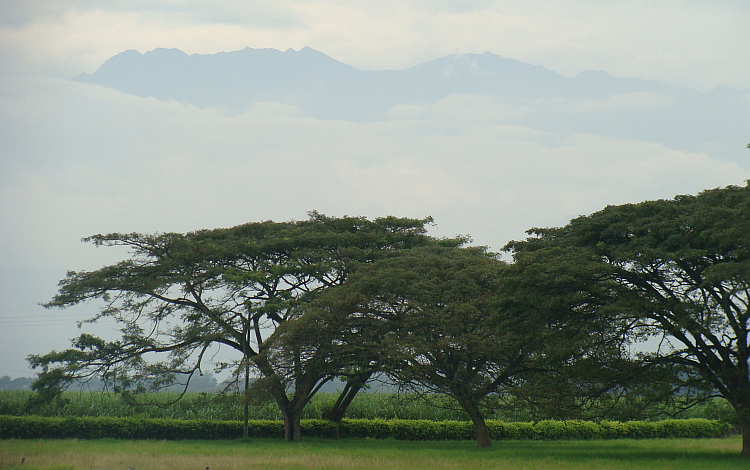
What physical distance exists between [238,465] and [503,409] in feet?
34.2

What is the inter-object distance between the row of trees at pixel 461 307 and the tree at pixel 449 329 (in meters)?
0.07

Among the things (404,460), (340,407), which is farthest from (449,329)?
(340,407)

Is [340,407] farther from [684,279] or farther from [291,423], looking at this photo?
[684,279]

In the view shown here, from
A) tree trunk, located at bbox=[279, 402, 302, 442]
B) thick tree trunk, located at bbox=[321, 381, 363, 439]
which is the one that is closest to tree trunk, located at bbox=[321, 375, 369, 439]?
thick tree trunk, located at bbox=[321, 381, 363, 439]

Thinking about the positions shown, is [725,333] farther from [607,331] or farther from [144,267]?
[144,267]

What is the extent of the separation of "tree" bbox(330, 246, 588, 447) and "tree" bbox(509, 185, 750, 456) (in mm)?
2832

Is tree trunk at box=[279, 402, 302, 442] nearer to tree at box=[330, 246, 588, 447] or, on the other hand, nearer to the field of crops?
the field of crops

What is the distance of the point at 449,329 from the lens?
843 inches

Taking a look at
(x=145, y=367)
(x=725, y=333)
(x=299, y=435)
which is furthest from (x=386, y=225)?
(x=725, y=333)

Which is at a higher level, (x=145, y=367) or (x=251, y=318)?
(x=251, y=318)

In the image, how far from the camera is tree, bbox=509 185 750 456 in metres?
16.8

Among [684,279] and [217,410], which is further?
[217,410]

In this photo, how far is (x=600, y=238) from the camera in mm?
19656

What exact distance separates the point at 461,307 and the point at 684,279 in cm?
681
